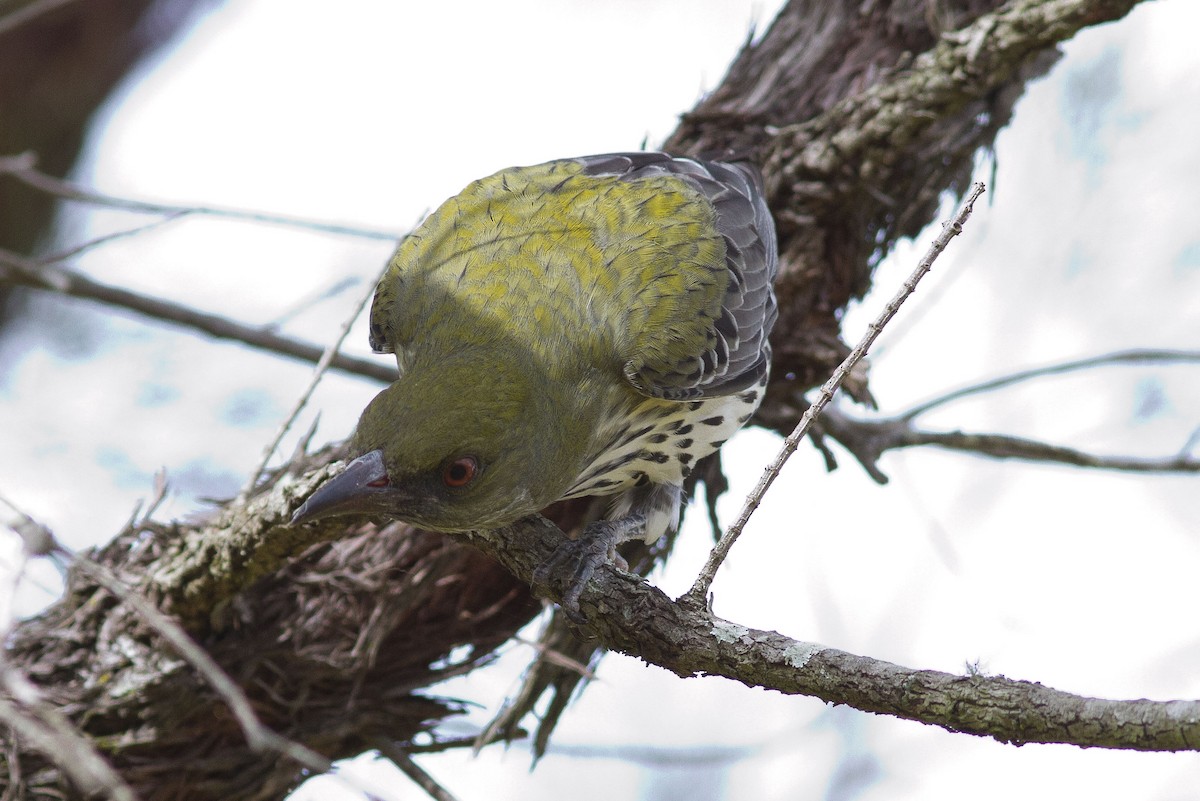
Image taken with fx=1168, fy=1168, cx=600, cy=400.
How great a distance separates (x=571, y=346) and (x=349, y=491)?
3.72 ft

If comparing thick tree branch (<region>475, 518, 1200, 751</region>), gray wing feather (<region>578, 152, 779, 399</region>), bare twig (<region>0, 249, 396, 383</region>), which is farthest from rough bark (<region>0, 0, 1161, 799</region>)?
bare twig (<region>0, 249, 396, 383</region>)

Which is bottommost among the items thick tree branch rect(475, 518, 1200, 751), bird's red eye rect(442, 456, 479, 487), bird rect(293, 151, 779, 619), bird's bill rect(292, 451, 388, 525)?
thick tree branch rect(475, 518, 1200, 751)

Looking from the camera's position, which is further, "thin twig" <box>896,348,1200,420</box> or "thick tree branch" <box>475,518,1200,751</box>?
"thin twig" <box>896,348,1200,420</box>

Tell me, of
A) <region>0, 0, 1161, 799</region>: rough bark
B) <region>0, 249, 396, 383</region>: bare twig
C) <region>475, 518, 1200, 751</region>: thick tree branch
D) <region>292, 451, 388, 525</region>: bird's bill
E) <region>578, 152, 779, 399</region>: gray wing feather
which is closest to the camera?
<region>475, 518, 1200, 751</region>: thick tree branch

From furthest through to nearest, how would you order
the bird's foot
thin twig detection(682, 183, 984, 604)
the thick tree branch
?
the bird's foot → thin twig detection(682, 183, 984, 604) → the thick tree branch

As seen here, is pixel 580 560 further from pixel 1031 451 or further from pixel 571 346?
pixel 1031 451

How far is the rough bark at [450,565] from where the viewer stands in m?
4.04

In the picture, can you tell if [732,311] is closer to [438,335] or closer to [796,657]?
[438,335]

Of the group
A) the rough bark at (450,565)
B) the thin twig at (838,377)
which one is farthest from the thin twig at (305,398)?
the thin twig at (838,377)

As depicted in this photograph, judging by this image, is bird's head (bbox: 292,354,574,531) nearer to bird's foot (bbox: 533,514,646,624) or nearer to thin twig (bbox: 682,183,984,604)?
bird's foot (bbox: 533,514,646,624)

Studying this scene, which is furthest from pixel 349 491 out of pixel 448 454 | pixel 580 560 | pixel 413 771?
pixel 413 771

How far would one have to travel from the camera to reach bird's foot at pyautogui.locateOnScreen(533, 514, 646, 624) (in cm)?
360

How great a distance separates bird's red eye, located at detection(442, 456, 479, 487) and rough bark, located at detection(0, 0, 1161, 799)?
465 mm

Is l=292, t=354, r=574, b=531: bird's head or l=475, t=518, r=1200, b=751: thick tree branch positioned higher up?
l=292, t=354, r=574, b=531: bird's head
